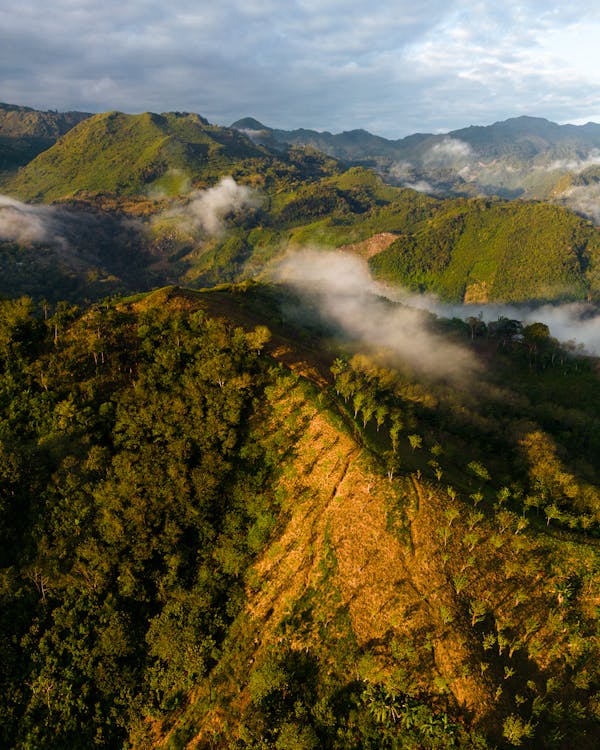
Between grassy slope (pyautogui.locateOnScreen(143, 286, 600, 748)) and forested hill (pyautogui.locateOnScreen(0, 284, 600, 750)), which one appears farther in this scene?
forested hill (pyautogui.locateOnScreen(0, 284, 600, 750))

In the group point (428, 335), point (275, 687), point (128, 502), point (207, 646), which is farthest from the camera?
point (428, 335)

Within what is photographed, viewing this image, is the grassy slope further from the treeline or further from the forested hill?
the treeline

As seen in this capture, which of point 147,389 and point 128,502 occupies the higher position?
point 147,389

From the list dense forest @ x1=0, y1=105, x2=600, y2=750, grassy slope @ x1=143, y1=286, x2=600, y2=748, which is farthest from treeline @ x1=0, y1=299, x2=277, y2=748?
grassy slope @ x1=143, y1=286, x2=600, y2=748

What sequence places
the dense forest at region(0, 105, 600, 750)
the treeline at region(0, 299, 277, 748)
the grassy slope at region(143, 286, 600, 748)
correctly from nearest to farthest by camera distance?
the grassy slope at region(143, 286, 600, 748), the dense forest at region(0, 105, 600, 750), the treeline at region(0, 299, 277, 748)

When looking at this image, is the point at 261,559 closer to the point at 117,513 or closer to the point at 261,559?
the point at 261,559

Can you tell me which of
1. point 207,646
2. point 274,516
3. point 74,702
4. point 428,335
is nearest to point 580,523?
point 274,516

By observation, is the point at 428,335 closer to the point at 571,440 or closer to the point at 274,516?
the point at 571,440

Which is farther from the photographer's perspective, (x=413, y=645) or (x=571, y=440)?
(x=571, y=440)

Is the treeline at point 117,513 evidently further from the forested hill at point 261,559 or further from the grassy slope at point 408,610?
the grassy slope at point 408,610
